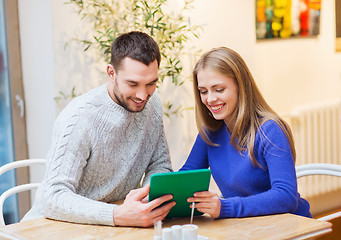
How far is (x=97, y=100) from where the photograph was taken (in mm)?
2160

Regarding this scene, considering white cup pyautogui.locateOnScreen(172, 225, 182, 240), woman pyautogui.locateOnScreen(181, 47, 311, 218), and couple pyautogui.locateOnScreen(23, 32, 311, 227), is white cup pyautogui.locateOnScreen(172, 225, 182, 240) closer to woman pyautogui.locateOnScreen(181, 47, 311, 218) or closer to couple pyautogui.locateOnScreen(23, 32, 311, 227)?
couple pyautogui.locateOnScreen(23, 32, 311, 227)

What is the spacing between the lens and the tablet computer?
5.80 feet

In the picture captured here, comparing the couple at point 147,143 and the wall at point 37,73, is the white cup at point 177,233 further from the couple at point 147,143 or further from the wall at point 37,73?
the wall at point 37,73

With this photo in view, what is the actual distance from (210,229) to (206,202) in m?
0.11

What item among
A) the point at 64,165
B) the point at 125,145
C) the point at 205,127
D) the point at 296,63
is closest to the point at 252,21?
the point at 296,63

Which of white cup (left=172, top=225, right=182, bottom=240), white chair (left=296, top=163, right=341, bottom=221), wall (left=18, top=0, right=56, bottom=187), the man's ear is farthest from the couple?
wall (left=18, top=0, right=56, bottom=187)

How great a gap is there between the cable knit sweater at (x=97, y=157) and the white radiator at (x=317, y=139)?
2195 mm

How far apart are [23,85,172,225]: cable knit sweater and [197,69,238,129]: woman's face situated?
0.30 metres

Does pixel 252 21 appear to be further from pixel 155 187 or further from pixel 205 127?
pixel 155 187

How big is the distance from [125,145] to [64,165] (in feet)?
1.03

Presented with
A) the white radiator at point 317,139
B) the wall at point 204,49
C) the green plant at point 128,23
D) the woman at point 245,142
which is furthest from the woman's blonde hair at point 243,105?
the white radiator at point 317,139

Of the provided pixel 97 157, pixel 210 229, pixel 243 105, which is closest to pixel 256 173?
pixel 243 105

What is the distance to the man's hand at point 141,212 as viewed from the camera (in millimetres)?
1833

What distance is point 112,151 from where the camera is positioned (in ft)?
7.07
